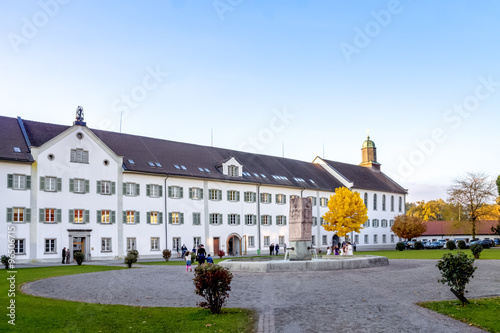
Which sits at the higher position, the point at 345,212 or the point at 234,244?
the point at 345,212

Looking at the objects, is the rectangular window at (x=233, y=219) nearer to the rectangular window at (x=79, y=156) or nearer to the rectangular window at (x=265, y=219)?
the rectangular window at (x=265, y=219)

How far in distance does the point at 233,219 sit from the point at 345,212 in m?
15.5

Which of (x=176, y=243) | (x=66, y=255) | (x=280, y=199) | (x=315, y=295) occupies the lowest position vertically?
(x=176, y=243)

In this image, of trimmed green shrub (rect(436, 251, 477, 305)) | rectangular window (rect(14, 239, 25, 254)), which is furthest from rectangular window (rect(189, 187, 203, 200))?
trimmed green shrub (rect(436, 251, 477, 305))

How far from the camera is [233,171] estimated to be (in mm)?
57062

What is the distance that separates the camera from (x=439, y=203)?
397 feet

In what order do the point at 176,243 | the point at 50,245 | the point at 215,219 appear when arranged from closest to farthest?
the point at 50,245 < the point at 176,243 < the point at 215,219

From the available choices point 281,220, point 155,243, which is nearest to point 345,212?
point 281,220

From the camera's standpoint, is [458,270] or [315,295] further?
[315,295]

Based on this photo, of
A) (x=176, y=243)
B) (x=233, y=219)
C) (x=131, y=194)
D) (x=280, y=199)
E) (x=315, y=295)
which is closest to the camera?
(x=315, y=295)

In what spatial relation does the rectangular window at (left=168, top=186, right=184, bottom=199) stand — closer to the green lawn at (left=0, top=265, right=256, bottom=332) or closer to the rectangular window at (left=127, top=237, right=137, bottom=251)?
the rectangular window at (left=127, top=237, right=137, bottom=251)

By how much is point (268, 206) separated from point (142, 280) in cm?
3839

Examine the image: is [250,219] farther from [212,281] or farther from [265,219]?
[212,281]

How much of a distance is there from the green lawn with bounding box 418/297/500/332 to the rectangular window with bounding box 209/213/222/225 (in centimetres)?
4043
